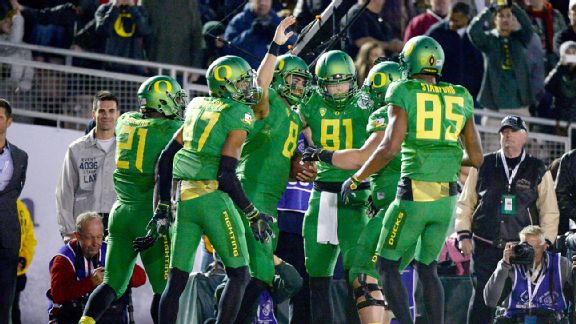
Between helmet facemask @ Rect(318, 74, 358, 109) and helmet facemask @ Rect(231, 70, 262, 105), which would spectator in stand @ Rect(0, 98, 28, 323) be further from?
helmet facemask @ Rect(318, 74, 358, 109)

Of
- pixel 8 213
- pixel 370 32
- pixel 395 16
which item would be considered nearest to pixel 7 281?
pixel 8 213

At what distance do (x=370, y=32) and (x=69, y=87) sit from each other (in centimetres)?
322

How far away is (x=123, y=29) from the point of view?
15367 millimetres

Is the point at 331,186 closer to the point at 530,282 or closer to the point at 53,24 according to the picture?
the point at 530,282

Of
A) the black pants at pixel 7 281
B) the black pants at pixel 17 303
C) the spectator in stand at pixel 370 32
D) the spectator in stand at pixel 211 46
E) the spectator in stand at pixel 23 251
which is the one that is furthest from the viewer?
the spectator in stand at pixel 211 46

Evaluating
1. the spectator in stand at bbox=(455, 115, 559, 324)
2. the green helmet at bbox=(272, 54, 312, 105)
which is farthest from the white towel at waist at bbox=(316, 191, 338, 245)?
the spectator in stand at bbox=(455, 115, 559, 324)

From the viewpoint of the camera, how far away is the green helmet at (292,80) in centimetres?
1183

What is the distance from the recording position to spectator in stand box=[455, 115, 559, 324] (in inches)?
510

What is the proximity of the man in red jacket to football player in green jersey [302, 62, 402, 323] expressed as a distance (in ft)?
6.42

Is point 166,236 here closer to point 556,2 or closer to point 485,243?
point 485,243

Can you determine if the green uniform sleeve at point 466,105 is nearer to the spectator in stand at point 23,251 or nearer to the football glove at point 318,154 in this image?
the football glove at point 318,154

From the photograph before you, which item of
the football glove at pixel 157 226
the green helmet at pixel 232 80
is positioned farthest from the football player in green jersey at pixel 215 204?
the football glove at pixel 157 226

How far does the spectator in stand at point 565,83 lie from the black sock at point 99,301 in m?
6.42

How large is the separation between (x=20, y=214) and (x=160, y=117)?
2.33 meters
